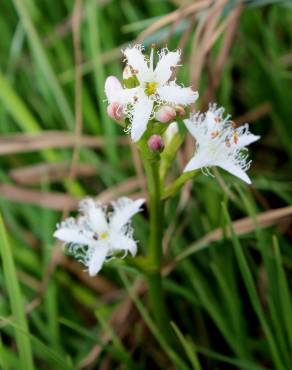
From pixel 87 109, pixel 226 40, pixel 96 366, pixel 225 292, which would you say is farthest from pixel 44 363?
pixel 226 40

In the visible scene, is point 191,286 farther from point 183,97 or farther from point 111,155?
point 183,97

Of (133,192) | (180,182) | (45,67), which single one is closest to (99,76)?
(45,67)

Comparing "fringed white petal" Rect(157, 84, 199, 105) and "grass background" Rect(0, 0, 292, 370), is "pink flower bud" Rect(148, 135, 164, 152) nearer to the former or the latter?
"fringed white petal" Rect(157, 84, 199, 105)

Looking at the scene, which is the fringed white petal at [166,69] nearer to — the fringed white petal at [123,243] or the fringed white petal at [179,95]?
the fringed white petal at [179,95]

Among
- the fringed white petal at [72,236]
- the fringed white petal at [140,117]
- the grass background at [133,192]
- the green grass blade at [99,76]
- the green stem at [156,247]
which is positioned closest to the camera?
the fringed white petal at [140,117]

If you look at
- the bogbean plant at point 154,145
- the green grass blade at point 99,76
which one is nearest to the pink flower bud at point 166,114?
the bogbean plant at point 154,145

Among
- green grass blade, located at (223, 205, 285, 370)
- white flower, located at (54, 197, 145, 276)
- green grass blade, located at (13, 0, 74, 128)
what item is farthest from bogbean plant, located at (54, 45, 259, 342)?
green grass blade, located at (13, 0, 74, 128)
